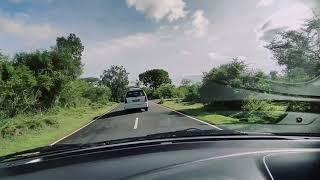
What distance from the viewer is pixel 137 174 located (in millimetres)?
2562

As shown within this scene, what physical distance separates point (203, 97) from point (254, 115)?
21.9 meters

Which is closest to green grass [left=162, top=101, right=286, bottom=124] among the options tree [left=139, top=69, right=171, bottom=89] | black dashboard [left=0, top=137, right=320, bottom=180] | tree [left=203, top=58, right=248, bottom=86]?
tree [left=203, top=58, right=248, bottom=86]

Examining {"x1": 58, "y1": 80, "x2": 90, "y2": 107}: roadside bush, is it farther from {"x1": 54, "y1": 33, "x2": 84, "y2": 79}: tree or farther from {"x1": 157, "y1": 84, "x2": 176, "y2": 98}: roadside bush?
{"x1": 157, "y1": 84, "x2": 176, "y2": 98}: roadside bush

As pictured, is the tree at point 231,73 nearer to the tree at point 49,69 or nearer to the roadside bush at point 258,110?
the roadside bush at point 258,110

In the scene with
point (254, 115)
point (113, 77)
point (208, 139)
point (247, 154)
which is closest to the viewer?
point (247, 154)

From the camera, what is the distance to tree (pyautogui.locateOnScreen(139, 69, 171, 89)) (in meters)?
129

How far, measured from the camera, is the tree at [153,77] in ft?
423

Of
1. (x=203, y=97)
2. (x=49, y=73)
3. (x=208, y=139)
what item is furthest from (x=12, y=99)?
(x=208, y=139)

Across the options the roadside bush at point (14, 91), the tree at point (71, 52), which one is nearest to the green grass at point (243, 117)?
the roadside bush at point (14, 91)

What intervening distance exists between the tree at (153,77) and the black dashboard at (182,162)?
412 ft

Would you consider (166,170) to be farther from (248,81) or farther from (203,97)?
(203,97)

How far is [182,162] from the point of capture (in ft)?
8.82

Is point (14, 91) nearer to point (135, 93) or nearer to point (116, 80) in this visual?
point (135, 93)

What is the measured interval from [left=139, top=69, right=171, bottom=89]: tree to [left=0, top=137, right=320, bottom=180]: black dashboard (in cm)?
12549
